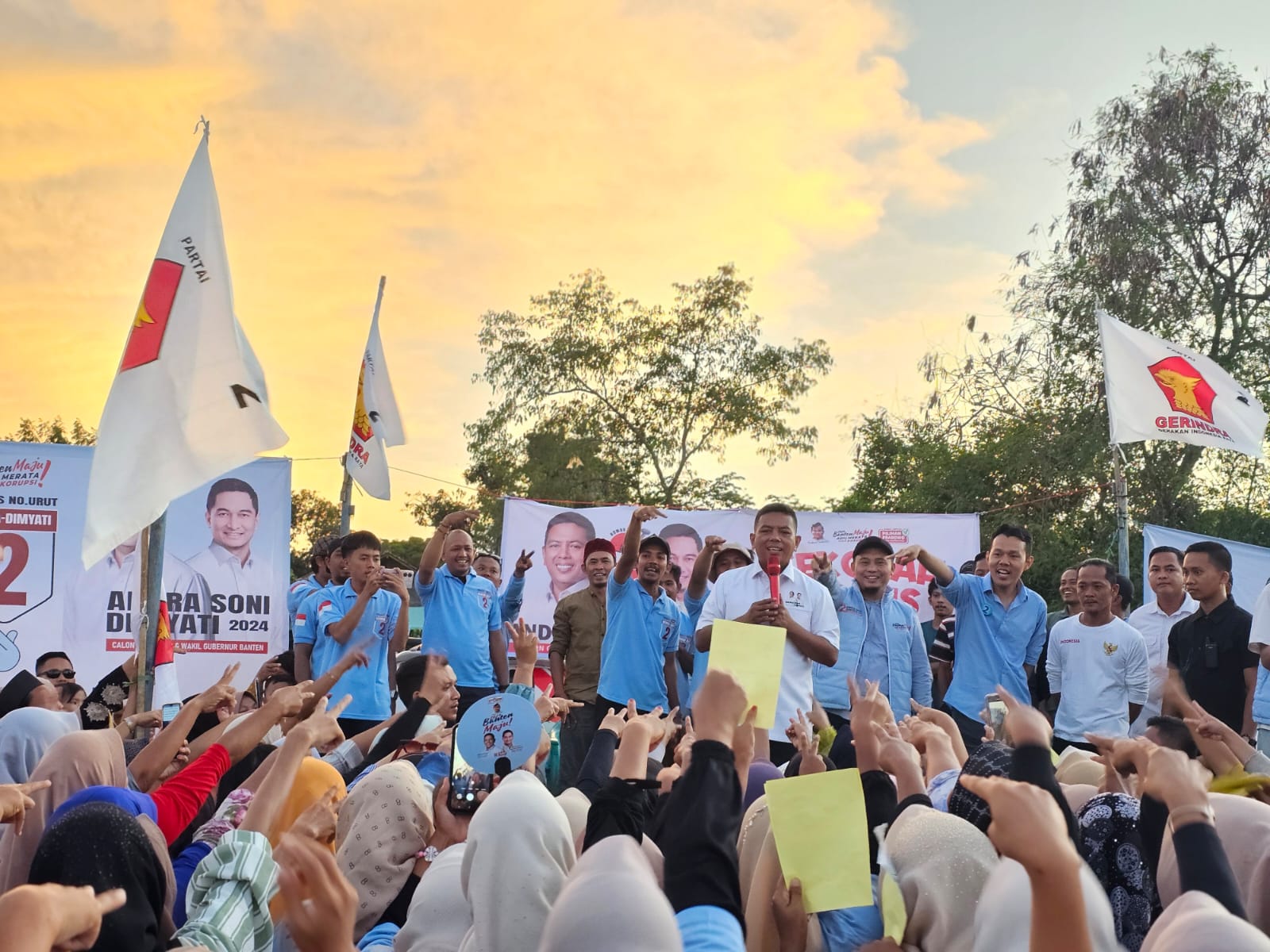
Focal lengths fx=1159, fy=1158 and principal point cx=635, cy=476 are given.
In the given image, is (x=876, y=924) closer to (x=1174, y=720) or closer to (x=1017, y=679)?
(x=1174, y=720)

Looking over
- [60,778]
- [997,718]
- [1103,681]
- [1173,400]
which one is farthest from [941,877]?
[1173,400]

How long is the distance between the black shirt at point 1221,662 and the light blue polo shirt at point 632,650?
2.98 metres

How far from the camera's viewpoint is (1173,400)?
31.4 feet

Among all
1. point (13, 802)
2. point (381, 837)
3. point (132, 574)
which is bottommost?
point (381, 837)

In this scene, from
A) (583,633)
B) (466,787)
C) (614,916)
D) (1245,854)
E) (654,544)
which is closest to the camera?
(614,916)

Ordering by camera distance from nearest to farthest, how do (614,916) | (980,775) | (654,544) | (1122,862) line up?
(614,916) < (1122,862) < (980,775) < (654,544)

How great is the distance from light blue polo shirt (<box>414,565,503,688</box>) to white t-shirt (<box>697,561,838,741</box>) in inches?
82.8

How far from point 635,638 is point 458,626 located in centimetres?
122

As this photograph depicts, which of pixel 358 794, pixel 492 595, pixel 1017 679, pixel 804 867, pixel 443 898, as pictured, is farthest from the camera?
pixel 492 595

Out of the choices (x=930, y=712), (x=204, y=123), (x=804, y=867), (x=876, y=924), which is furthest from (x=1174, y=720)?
(x=204, y=123)

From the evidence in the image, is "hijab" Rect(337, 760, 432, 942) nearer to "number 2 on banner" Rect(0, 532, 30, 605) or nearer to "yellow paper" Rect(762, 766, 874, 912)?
"yellow paper" Rect(762, 766, 874, 912)

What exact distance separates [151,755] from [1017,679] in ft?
16.4

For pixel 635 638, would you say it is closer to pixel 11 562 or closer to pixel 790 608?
pixel 790 608

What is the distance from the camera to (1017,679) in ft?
22.6
